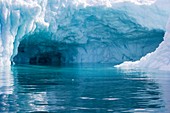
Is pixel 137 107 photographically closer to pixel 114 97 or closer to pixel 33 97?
pixel 114 97

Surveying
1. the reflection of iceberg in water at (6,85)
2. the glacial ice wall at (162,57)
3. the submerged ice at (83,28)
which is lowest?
the reflection of iceberg in water at (6,85)

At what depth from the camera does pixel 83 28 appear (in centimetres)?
4169

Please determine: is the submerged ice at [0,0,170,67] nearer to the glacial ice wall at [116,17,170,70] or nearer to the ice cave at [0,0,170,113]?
the ice cave at [0,0,170,113]

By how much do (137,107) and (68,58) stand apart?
43872 mm

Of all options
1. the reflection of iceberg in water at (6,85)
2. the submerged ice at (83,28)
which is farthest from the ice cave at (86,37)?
the reflection of iceberg in water at (6,85)

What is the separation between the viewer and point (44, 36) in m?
41.4

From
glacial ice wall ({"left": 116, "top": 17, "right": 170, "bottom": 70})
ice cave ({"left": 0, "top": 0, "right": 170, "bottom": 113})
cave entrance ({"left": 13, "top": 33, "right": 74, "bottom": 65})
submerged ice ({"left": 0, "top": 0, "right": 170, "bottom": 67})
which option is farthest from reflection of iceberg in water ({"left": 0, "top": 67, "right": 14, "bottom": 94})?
cave entrance ({"left": 13, "top": 33, "right": 74, "bottom": 65})

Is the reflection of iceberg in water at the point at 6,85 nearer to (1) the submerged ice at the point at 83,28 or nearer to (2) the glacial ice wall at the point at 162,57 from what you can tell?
(1) the submerged ice at the point at 83,28

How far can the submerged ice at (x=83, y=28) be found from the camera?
33344mm

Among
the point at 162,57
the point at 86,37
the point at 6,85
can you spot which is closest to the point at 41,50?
the point at 86,37

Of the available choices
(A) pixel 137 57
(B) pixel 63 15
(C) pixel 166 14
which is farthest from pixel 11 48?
(A) pixel 137 57

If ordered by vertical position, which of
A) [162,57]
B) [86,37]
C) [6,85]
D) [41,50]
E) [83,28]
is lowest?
[6,85]

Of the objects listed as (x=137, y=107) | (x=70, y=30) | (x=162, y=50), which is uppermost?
(x=70, y=30)

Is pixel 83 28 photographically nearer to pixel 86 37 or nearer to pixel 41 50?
pixel 86 37
